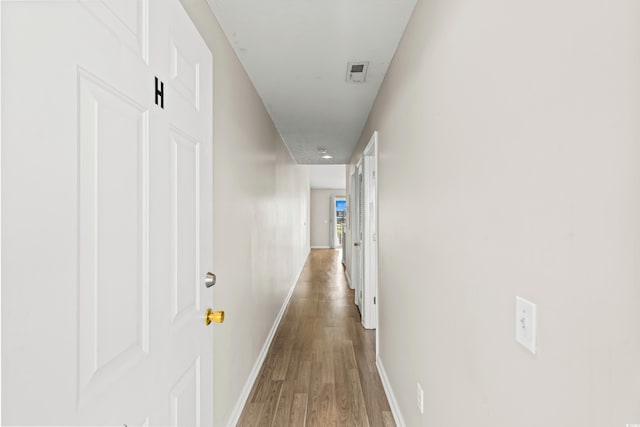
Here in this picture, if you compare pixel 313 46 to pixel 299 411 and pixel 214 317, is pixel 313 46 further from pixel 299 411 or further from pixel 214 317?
pixel 299 411

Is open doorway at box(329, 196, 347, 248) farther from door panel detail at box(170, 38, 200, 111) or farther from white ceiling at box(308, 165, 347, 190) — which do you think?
door panel detail at box(170, 38, 200, 111)

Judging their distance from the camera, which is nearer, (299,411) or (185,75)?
(185,75)

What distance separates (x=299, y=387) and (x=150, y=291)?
196cm

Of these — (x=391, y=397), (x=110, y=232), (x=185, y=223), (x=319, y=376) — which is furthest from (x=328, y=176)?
(x=110, y=232)

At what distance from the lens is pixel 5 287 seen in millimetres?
454

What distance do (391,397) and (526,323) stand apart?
68.2 inches

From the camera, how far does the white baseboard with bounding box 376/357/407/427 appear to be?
76.3 inches

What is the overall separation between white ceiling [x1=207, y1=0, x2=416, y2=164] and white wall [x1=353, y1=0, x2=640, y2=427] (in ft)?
1.23

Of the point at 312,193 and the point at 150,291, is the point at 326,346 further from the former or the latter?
the point at 312,193

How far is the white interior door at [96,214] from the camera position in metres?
0.48

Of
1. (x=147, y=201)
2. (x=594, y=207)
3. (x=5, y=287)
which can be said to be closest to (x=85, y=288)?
(x=5, y=287)

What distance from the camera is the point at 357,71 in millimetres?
2324

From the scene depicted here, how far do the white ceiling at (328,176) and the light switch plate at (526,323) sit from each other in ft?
Answer: 24.3

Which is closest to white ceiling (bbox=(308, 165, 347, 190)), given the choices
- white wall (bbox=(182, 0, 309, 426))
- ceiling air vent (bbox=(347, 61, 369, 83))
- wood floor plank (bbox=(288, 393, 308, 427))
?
white wall (bbox=(182, 0, 309, 426))
